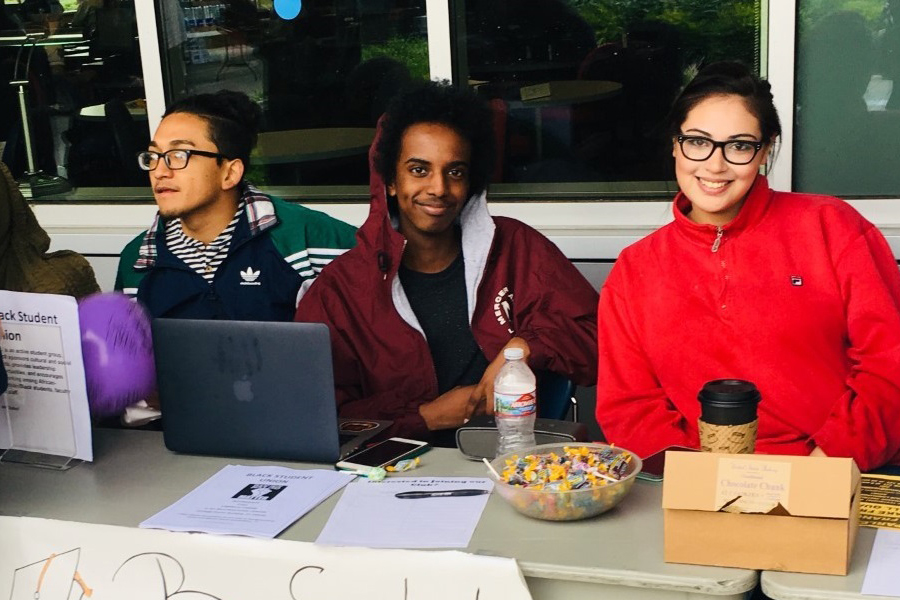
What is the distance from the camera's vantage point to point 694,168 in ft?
7.04

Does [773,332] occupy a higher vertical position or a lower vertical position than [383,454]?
higher

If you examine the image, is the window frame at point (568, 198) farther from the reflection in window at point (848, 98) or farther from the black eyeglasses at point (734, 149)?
the black eyeglasses at point (734, 149)

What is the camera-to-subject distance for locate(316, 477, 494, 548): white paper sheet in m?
1.72

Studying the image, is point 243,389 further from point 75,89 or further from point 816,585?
point 75,89

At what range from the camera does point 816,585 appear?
1.49 metres

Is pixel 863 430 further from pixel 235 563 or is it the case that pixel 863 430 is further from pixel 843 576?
pixel 235 563

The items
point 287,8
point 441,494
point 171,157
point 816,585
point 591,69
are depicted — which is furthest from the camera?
point 287,8

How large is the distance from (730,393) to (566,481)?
0.29m

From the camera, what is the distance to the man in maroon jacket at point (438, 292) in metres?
2.52

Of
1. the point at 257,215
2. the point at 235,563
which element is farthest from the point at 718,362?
the point at 257,215

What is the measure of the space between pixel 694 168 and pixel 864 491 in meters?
0.70

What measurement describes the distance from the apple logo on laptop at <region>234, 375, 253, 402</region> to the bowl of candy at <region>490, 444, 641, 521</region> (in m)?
0.48

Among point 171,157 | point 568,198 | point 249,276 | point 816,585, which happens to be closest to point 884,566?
point 816,585

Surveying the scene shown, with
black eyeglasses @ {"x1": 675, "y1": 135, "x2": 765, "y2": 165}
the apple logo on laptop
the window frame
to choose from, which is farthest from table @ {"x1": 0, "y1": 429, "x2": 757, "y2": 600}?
the window frame
